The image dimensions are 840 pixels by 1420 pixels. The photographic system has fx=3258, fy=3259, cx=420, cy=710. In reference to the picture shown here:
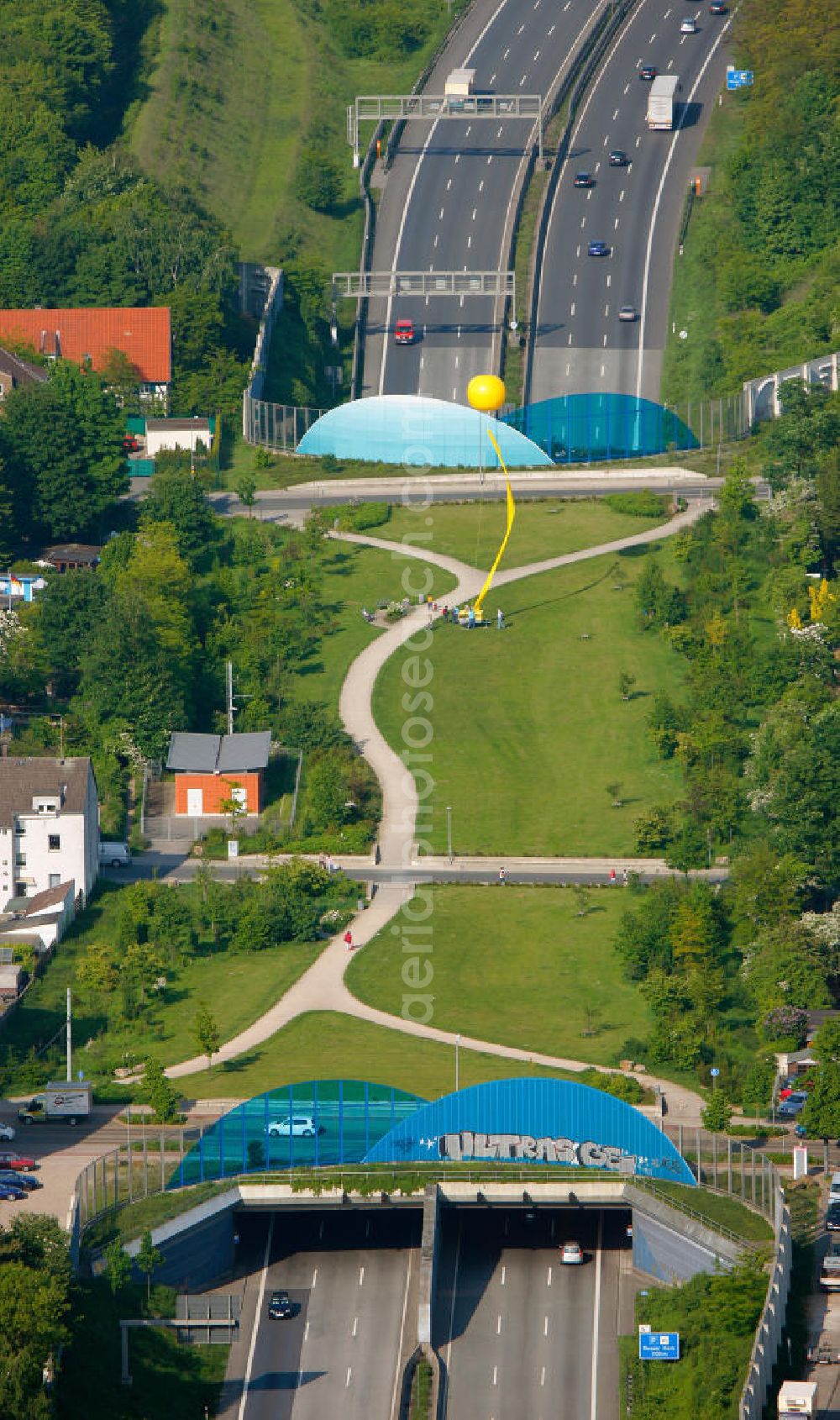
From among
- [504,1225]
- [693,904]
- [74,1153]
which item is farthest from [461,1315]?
[693,904]

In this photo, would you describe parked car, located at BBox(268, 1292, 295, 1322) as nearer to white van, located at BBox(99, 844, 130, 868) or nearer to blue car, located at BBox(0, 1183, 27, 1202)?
blue car, located at BBox(0, 1183, 27, 1202)

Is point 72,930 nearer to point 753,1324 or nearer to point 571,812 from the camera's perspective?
point 571,812

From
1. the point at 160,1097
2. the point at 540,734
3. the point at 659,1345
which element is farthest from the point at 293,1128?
the point at 540,734

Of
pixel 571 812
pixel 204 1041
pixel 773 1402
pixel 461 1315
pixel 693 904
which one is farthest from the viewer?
pixel 571 812

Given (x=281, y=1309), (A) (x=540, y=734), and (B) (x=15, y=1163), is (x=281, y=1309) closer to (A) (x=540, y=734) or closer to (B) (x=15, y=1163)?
(B) (x=15, y=1163)

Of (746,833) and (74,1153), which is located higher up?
(746,833)

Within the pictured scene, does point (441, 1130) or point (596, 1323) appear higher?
point (441, 1130)

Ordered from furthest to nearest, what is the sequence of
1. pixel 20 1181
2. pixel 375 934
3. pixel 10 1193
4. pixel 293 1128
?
1. pixel 375 934
2. pixel 293 1128
3. pixel 20 1181
4. pixel 10 1193

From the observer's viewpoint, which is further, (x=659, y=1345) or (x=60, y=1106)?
(x=60, y=1106)
